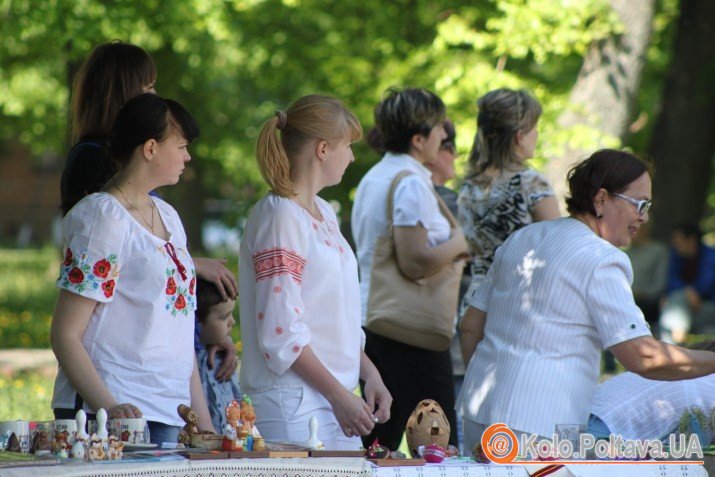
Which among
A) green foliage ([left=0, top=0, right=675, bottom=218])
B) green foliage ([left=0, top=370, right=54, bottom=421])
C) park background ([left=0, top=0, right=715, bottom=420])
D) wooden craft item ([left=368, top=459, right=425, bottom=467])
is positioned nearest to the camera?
wooden craft item ([left=368, top=459, right=425, bottom=467])

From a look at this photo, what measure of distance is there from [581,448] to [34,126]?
63.6 feet

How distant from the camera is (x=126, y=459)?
311cm

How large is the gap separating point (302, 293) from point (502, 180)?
1.75 metres

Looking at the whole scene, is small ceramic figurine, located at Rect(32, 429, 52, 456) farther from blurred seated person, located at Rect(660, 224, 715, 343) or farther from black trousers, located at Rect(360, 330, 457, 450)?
blurred seated person, located at Rect(660, 224, 715, 343)

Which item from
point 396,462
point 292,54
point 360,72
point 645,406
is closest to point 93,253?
point 396,462

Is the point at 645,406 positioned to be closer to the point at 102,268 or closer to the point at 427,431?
the point at 427,431

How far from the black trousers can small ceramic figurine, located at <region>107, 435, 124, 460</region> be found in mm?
2278

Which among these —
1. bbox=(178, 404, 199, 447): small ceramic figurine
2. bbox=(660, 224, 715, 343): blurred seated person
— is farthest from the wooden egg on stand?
bbox=(660, 224, 715, 343): blurred seated person

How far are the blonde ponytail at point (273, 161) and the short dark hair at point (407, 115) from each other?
1644mm

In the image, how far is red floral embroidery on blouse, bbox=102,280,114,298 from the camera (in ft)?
11.6

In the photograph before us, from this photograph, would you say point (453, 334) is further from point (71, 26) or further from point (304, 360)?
point (71, 26)

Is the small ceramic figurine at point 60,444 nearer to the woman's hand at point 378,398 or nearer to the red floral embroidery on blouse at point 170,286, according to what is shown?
the red floral embroidery on blouse at point 170,286

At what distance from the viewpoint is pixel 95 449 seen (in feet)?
10.2

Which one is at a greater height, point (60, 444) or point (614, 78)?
point (614, 78)
